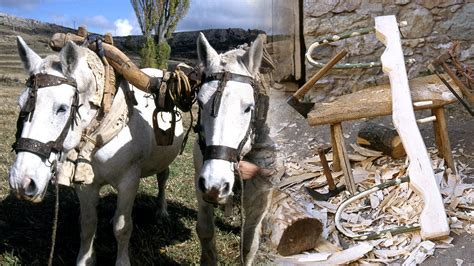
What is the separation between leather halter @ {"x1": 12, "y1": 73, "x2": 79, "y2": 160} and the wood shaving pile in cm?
92

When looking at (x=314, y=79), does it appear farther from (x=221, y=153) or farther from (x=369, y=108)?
(x=221, y=153)

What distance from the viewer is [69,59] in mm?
2059

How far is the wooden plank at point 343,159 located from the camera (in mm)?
2109

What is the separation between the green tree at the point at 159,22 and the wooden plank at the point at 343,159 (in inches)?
168

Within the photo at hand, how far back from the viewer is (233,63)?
181 centimetres

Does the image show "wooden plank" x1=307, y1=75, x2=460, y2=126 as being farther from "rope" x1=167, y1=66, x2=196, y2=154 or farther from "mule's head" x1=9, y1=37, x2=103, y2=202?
"mule's head" x1=9, y1=37, x2=103, y2=202

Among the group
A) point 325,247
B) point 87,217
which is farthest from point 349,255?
point 87,217

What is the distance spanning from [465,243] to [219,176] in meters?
0.93

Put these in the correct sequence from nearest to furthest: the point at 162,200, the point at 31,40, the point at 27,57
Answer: the point at 27,57, the point at 162,200, the point at 31,40

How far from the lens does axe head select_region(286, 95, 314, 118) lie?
193 centimetres

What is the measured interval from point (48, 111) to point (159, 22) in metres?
5.90

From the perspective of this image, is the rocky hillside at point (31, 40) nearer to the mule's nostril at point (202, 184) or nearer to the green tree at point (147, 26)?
the green tree at point (147, 26)

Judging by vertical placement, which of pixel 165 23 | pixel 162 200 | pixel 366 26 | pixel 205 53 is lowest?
pixel 162 200

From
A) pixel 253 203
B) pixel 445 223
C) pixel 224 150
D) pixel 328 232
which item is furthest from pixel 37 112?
pixel 445 223
